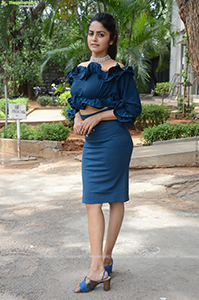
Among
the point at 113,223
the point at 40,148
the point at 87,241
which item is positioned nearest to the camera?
the point at 113,223

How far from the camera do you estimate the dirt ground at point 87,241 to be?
2.30 metres

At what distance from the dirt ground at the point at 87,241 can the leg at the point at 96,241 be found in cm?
14

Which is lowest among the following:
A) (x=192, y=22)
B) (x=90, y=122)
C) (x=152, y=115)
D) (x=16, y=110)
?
(x=152, y=115)

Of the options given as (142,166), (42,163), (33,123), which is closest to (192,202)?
(142,166)

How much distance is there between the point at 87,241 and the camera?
3.03m

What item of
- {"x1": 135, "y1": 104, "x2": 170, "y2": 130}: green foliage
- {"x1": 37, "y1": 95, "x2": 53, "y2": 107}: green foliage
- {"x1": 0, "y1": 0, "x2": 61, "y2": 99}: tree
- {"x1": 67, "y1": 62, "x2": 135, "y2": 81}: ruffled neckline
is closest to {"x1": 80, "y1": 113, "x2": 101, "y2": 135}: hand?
{"x1": 67, "y1": 62, "x2": 135, "y2": 81}: ruffled neckline

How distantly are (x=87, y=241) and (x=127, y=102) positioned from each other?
4.57ft

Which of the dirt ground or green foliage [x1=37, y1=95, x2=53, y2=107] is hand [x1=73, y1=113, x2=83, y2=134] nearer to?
the dirt ground

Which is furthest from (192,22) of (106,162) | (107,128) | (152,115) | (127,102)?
(152,115)

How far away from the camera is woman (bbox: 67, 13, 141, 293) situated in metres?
2.23

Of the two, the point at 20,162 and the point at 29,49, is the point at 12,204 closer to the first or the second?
the point at 20,162

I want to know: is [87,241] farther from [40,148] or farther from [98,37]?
[40,148]

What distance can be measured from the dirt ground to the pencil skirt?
2.01ft

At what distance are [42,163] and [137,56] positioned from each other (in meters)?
3.74
